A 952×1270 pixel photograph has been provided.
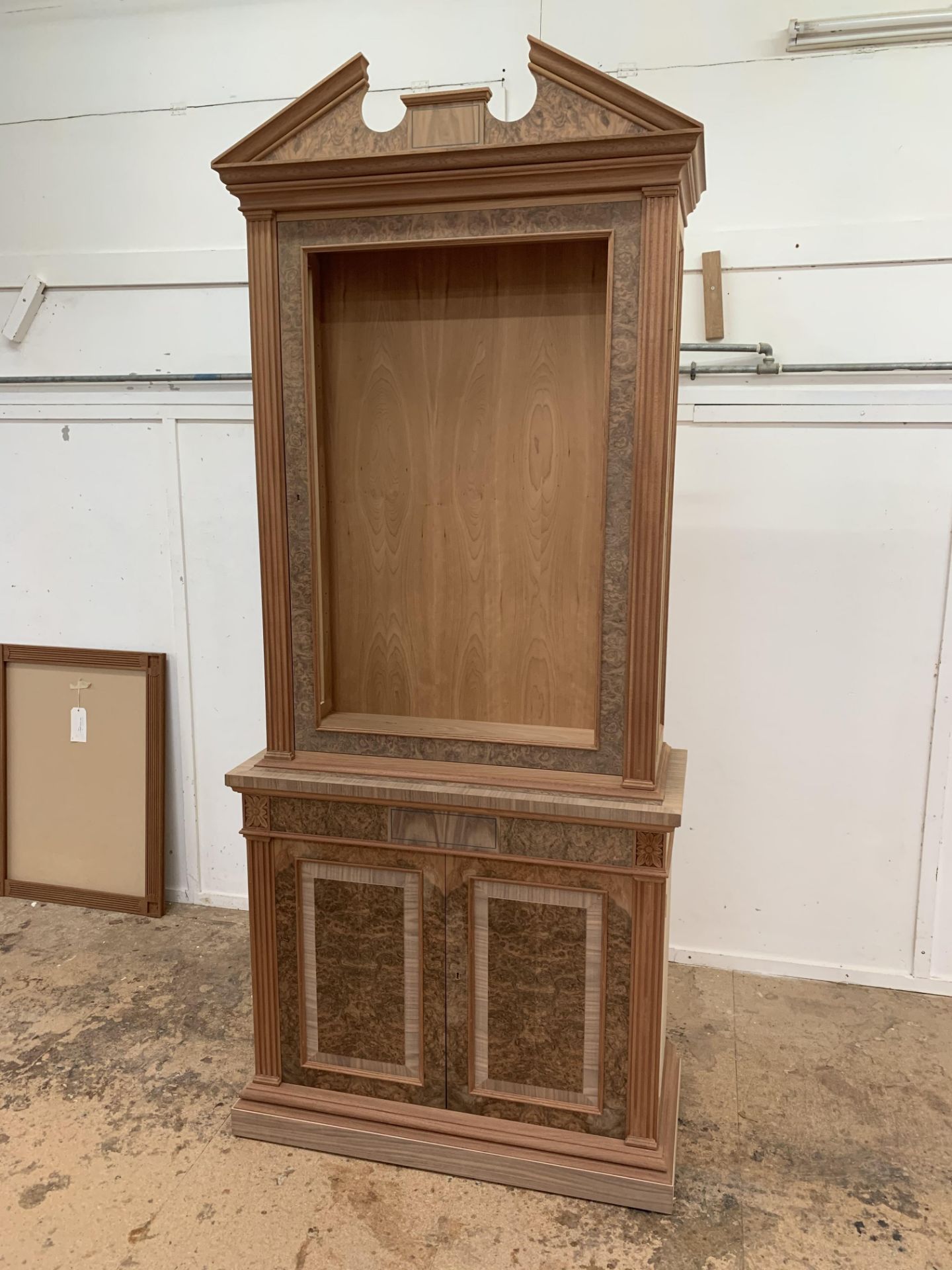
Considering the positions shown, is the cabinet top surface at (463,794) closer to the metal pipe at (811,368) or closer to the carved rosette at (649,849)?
the carved rosette at (649,849)

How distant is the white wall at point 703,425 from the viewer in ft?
8.17

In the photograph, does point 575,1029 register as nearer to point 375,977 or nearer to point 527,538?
point 375,977

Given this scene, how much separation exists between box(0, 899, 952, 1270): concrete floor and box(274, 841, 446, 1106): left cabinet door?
0.68ft

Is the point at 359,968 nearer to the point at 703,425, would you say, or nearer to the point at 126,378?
the point at 703,425

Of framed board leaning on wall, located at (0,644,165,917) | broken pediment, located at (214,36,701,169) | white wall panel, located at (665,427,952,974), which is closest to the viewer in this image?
broken pediment, located at (214,36,701,169)

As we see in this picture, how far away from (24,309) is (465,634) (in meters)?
2.10

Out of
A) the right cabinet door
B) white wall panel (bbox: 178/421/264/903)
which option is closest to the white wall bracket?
white wall panel (bbox: 178/421/264/903)

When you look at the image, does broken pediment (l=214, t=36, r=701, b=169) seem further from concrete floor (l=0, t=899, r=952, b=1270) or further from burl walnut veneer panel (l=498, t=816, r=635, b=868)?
concrete floor (l=0, t=899, r=952, b=1270)

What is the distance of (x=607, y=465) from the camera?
179cm

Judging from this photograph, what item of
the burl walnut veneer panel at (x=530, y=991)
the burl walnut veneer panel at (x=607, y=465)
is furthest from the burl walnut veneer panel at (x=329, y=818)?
the burl walnut veneer panel at (x=530, y=991)

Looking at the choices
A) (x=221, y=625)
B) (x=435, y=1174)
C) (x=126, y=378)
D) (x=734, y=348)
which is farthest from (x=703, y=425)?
(x=435, y=1174)

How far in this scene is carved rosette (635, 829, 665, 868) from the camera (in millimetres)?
1829

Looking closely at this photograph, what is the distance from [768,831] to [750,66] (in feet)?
7.26

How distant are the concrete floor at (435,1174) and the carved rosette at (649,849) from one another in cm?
76
